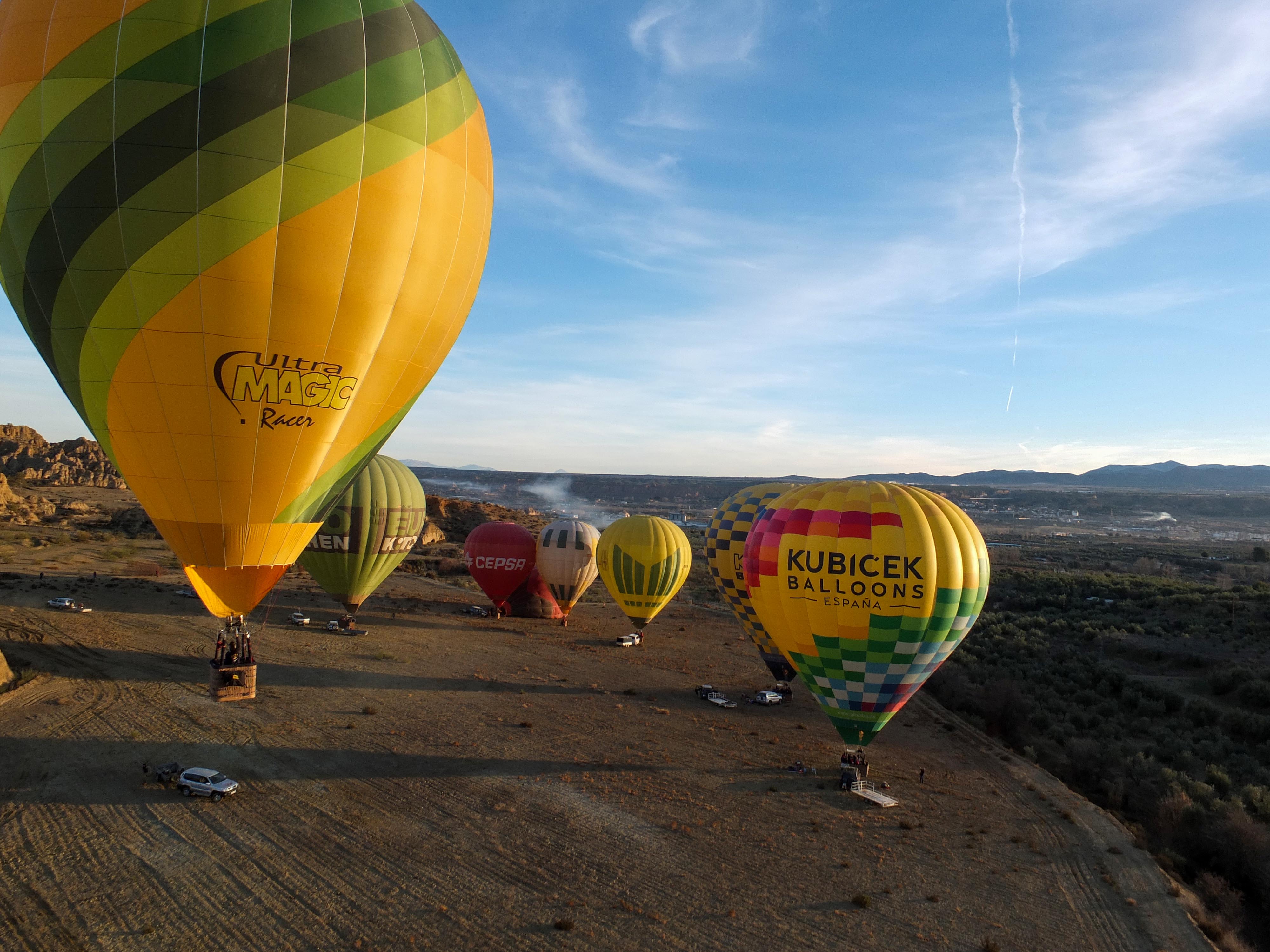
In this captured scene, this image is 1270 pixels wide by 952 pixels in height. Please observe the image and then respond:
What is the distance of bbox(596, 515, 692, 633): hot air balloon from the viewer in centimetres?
2536

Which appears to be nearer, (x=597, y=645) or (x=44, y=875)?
(x=44, y=875)

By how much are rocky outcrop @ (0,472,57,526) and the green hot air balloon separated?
41.2m

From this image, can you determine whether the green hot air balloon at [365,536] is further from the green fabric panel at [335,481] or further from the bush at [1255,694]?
the bush at [1255,694]

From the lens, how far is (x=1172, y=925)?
1005cm

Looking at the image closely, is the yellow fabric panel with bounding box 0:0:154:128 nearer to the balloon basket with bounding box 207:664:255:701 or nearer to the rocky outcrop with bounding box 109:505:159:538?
the balloon basket with bounding box 207:664:255:701

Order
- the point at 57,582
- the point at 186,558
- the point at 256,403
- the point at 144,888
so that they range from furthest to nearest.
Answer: the point at 57,582
the point at 186,558
the point at 256,403
the point at 144,888

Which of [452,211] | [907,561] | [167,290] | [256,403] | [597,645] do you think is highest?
[452,211]

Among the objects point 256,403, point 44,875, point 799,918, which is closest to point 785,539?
point 799,918

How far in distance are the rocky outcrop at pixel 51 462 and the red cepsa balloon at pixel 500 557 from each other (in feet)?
220

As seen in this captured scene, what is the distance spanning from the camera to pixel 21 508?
5297cm

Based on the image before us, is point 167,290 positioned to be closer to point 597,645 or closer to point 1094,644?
point 597,645

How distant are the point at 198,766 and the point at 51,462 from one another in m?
90.7

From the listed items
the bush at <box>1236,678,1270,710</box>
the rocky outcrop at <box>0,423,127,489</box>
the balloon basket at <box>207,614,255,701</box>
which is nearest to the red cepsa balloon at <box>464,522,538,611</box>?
the balloon basket at <box>207,614,255,701</box>

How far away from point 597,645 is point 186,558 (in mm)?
16489
